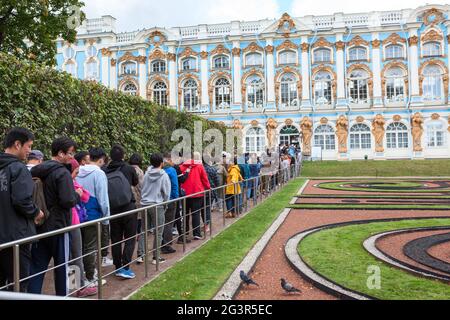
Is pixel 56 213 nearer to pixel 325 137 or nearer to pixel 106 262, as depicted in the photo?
pixel 106 262

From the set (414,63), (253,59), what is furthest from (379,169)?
(253,59)

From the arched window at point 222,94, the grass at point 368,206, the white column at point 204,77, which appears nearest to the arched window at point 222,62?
the white column at point 204,77

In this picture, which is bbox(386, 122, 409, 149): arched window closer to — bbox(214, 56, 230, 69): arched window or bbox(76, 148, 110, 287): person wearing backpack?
bbox(214, 56, 230, 69): arched window

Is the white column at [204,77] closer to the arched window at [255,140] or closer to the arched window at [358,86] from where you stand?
the arched window at [255,140]

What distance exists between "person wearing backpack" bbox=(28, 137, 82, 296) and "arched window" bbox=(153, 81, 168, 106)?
38.9m

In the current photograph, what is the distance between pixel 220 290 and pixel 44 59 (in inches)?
603

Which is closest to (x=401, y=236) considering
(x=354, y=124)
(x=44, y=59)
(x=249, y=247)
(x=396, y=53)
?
(x=249, y=247)

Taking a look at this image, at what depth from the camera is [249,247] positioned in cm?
746

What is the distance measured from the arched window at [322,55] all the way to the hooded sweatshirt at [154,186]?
117 feet

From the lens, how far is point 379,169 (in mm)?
26844

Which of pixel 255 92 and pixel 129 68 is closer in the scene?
pixel 255 92

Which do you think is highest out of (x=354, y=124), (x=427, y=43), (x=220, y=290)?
(x=427, y=43)

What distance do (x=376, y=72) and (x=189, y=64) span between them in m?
17.7

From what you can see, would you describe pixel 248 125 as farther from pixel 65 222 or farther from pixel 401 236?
pixel 65 222
